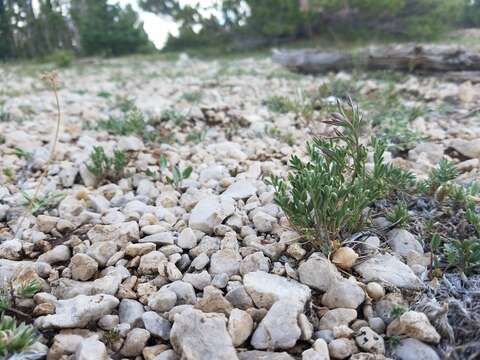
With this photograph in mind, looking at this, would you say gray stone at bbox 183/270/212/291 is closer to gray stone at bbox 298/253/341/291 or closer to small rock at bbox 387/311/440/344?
gray stone at bbox 298/253/341/291

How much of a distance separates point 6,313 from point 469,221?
1.50 meters

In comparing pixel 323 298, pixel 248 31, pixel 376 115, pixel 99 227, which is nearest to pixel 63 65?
pixel 248 31

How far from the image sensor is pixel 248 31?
46.0 ft

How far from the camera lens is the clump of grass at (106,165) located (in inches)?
86.0

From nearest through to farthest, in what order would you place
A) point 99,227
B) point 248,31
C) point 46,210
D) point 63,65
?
point 99,227
point 46,210
point 63,65
point 248,31

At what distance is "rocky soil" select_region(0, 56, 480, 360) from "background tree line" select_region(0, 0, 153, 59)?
513 inches

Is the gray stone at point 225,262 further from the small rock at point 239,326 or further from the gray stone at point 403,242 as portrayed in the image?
the gray stone at point 403,242

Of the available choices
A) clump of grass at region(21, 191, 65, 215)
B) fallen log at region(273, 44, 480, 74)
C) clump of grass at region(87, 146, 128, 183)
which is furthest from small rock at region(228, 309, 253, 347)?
fallen log at region(273, 44, 480, 74)

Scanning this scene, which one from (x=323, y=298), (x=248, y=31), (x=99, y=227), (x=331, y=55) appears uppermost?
(x=248, y=31)

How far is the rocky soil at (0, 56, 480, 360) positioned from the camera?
1.13 meters

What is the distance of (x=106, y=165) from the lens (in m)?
2.23

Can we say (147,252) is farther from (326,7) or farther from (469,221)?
(326,7)

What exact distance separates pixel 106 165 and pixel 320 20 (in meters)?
12.6

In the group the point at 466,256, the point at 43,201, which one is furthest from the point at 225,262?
the point at 43,201
